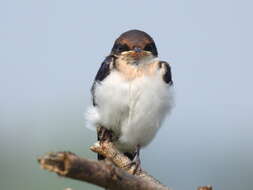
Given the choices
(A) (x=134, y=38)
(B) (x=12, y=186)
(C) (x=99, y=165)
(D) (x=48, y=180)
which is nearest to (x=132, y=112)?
(A) (x=134, y=38)

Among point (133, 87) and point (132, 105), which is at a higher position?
point (133, 87)

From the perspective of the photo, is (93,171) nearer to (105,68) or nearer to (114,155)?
(114,155)

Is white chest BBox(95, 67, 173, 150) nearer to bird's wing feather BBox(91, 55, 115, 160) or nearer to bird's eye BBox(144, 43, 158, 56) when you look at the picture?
bird's wing feather BBox(91, 55, 115, 160)

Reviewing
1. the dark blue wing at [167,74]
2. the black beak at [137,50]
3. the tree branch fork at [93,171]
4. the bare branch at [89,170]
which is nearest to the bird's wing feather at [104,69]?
the black beak at [137,50]

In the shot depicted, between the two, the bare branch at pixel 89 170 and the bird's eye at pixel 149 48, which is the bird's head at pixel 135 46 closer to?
the bird's eye at pixel 149 48

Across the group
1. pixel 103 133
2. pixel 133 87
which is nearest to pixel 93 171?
pixel 133 87

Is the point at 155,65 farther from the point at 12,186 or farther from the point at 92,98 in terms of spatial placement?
the point at 12,186

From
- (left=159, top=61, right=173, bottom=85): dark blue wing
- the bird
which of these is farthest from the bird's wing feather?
(left=159, top=61, right=173, bottom=85): dark blue wing
